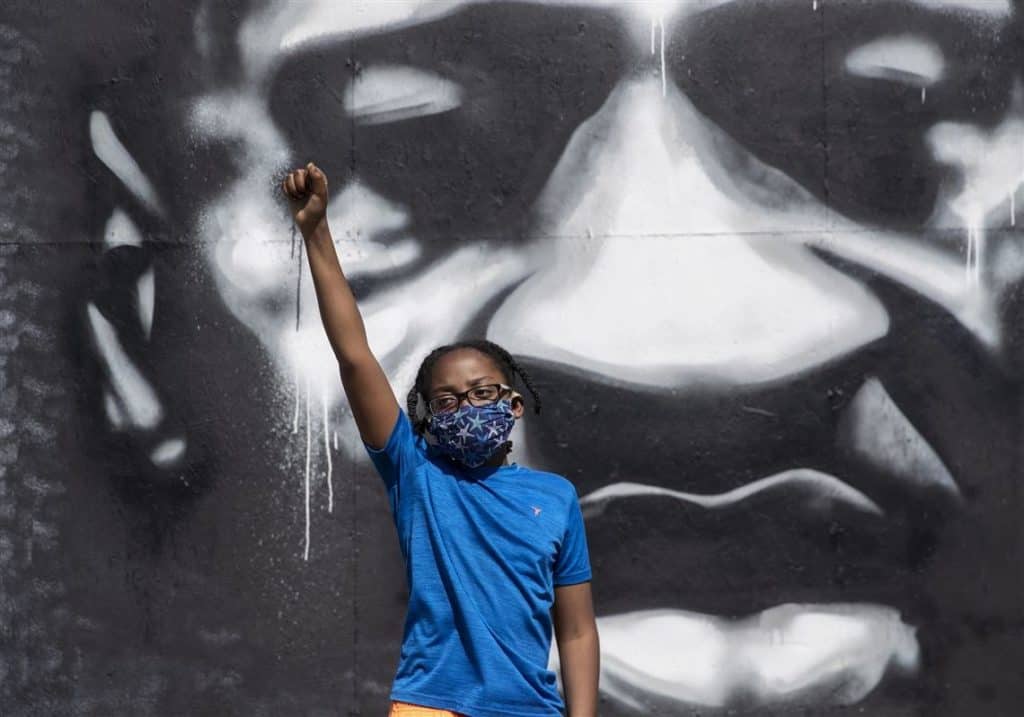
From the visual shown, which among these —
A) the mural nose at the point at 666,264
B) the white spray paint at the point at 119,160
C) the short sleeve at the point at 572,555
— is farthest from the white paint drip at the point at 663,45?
the short sleeve at the point at 572,555

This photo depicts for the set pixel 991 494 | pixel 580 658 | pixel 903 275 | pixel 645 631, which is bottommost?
pixel 645 631

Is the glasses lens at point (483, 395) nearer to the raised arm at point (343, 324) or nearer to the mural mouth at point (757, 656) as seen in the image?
the raised arm at point (343, 324)

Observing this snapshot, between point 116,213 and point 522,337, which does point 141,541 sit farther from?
point 522,337

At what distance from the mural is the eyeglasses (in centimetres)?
150

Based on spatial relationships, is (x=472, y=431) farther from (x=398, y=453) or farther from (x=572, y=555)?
(x=572, y=555)

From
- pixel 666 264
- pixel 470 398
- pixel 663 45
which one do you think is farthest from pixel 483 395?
pixel 663 45

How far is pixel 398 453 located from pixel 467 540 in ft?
0.68

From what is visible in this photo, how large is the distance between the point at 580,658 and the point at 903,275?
2078 mm

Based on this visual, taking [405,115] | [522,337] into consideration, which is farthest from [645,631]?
[405,115]

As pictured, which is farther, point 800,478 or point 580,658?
point 800,478

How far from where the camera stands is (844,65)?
4.28 m

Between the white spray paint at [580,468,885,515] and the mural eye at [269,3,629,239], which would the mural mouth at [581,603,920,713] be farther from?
the mural eye at [269,3,629,239]

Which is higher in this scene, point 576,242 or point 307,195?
point 307,195

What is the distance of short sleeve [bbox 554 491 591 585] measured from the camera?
8.75 ft
